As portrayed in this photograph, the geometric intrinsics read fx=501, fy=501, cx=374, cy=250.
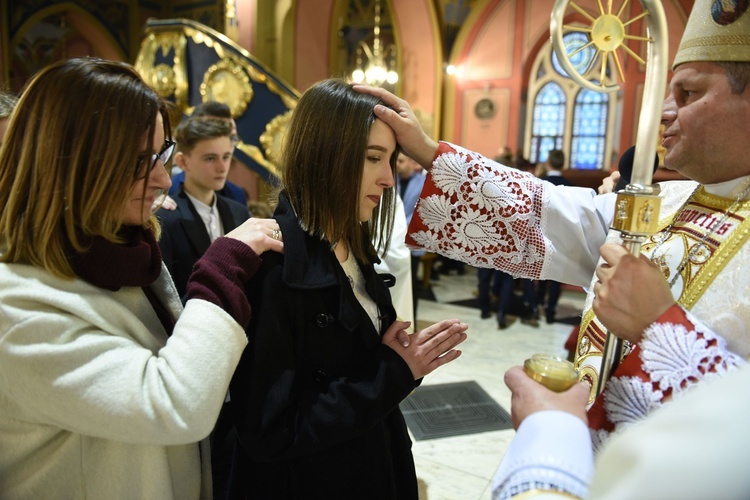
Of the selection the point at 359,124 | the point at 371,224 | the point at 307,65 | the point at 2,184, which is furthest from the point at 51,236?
the point at 307,65

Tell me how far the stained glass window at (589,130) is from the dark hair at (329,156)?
9549 mm

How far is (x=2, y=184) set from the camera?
915mm

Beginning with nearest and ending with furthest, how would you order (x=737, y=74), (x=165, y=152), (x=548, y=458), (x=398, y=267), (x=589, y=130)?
(x=548, y=458)
(x=737, y=74)
(x=165, y=152)
(x=398, y=267)
(x=589, y=130)

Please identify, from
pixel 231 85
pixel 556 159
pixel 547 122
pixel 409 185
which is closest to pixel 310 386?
pixel 409 185

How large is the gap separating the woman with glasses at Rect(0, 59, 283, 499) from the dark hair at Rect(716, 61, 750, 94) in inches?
41.5

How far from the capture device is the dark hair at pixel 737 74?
97 cm

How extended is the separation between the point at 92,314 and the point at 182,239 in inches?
62.9

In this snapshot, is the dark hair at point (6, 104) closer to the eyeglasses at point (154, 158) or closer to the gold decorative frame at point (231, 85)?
the eyeglasses at point (154, 158)

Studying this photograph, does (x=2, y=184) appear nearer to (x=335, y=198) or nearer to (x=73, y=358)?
(x=73, y=358)

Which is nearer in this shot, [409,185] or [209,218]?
[209,218]

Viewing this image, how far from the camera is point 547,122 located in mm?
9961

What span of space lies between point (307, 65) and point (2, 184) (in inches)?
243

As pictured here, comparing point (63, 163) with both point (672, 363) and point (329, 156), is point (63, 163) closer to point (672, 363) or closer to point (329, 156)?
→ point (329, 156)

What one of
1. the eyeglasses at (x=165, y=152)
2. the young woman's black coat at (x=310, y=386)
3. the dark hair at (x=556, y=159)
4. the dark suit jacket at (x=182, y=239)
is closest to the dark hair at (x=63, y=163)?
the eyeglasses at (x=165, y=152)
